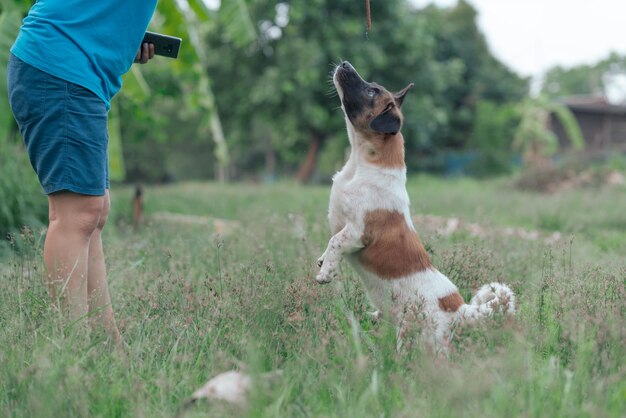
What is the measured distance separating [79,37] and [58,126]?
42 centimetres

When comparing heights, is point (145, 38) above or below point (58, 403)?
above

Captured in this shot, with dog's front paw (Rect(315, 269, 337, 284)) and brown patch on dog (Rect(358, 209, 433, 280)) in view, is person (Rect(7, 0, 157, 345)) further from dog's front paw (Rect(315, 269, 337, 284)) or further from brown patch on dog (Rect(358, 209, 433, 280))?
brown patch on dog (Rect(358, 209, 433, 280))

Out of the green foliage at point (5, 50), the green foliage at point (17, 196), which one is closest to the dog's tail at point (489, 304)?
the green foliage at point (5, 50)

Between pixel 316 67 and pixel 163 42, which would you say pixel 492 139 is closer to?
pixel 316 67

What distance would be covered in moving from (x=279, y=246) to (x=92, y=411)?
282 centimetres

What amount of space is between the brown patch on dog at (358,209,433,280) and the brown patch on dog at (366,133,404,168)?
334mm

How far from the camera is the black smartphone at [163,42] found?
3.52 metres

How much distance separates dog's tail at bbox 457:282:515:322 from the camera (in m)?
2.93

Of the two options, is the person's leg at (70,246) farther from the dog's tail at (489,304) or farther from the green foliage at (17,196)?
the green foliage at (17,196)

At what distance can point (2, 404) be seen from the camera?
2348 millimetres

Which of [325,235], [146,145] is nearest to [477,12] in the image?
[146,145]

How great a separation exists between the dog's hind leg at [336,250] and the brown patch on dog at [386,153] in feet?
1.58

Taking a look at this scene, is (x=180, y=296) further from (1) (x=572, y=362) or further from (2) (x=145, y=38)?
(1) (x=572, y=362)

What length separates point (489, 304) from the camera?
304cm
